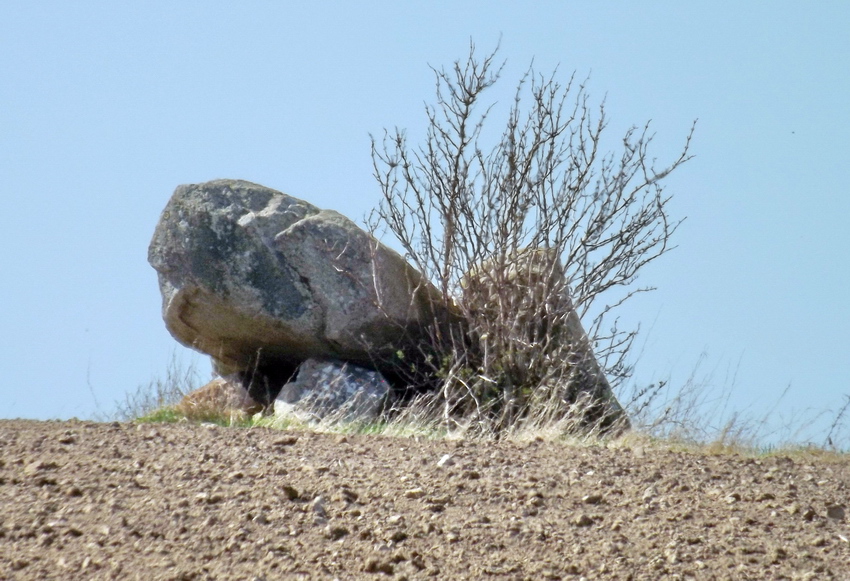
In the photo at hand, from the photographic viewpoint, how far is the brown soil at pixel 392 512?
390cm

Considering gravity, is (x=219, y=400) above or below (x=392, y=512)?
above

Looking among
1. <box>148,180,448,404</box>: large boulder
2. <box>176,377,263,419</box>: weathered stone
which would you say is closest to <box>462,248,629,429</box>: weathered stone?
<box>148,180,448,404</box>: large boulder

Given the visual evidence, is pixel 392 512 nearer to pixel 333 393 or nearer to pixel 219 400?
pixel 333 393

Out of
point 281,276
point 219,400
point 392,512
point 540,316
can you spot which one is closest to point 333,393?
point 281,276

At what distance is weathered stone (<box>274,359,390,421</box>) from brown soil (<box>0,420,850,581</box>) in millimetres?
2549

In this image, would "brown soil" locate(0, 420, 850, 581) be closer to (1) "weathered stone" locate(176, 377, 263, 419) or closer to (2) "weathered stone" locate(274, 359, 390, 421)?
(2) "weathered stone" locate(274, 359, 390, 421)

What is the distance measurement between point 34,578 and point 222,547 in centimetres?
73

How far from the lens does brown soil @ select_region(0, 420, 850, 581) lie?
3.90 m

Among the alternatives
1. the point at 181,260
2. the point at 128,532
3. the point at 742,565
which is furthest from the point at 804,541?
the point at 181,260

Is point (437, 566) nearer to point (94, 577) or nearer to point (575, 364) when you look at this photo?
point (94, 577)

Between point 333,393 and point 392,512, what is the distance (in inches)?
172

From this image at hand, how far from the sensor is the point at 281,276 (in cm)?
893

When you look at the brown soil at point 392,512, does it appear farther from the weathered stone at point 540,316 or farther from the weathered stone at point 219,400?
the weathered stone at point 219,400

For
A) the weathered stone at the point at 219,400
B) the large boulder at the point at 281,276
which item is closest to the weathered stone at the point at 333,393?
the large boulder at the point at 281,276
